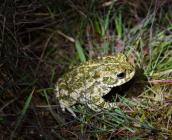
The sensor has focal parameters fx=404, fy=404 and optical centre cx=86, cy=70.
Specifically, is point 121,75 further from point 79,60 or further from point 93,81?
point 79,60

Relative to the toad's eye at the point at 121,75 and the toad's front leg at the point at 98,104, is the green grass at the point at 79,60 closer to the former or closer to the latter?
the toad's front leg at the point at 98,104

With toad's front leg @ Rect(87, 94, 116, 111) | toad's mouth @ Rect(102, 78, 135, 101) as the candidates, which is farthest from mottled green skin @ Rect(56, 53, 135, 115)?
toad's mouth @ Rect(102, 78, 135, 101)

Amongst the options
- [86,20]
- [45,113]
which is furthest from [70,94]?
[86,20]

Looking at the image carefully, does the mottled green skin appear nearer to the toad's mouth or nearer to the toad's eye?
the toad's eye

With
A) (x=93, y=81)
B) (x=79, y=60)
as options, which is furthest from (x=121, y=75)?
(x=79, y=60)

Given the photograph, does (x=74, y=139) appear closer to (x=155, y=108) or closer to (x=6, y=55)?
(x=155, y=108)
